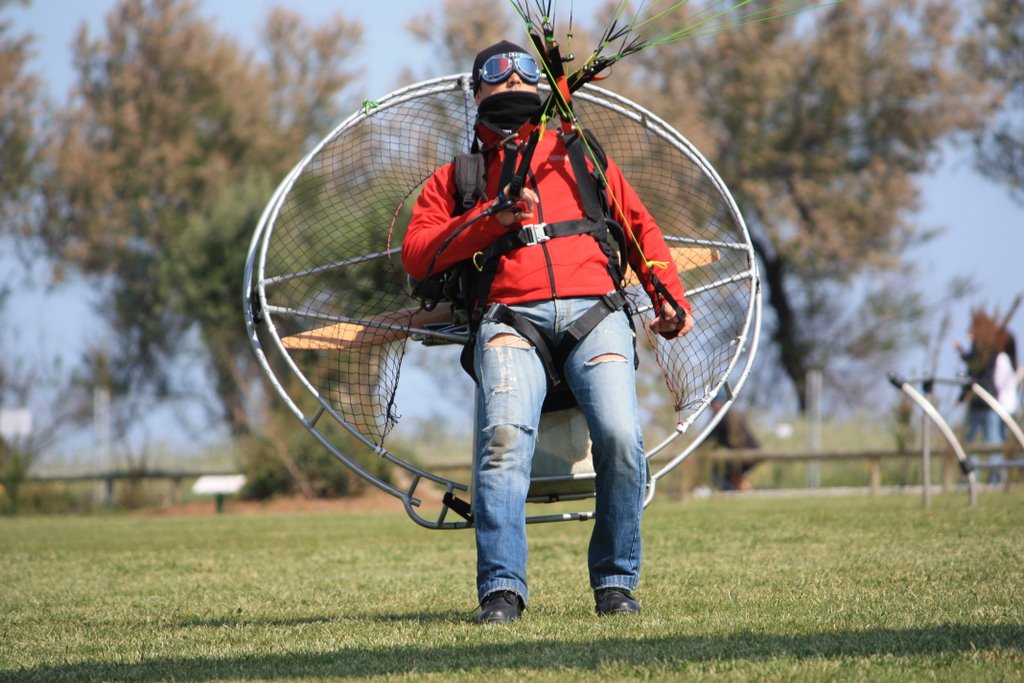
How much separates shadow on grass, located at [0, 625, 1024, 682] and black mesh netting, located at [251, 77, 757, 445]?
1.88 meters

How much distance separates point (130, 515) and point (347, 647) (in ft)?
48.5

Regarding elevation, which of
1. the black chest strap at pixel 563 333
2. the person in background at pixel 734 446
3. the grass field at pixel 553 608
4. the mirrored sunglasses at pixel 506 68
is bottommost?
the grass field at pixel 553 608

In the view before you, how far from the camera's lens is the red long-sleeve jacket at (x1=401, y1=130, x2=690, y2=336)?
5.04 meters

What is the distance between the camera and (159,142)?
37688 millimetres

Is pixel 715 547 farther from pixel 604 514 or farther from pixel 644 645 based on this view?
pixel 644 645

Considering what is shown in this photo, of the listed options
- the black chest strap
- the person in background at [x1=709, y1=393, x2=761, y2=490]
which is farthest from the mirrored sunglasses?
the person in background at [x1=709, y1=393, x2=761, y2=490]

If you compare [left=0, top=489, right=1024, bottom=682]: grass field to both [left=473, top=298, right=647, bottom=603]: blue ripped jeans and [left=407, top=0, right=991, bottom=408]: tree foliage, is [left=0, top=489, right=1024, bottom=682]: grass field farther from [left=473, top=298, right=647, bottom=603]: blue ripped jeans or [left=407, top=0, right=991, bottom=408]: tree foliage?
[left=407, top=0, right=991, bottom=408]: tree foliage

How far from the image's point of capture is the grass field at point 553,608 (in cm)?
389

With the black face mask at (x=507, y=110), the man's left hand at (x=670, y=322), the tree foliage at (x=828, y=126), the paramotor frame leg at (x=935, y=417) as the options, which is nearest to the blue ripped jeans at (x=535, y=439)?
the man's left hand at (x=670, y=322)

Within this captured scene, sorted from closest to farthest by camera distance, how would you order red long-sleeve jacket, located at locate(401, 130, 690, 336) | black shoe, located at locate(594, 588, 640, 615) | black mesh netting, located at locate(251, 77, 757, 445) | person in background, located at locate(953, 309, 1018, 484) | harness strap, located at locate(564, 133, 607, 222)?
black shoe, located at locate(594, 588, 640, 615), red long-sleeve jacket, located at locate(401, 130, 690, 336), harness strap, located at locate(564, 133, 607, 222), black mesh netting, located at locate(251, 77, 757, 445), person in background, located at locate(953, 309, 1018, 484)

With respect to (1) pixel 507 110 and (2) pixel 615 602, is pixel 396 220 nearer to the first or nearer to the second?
(1) pixel 507 110

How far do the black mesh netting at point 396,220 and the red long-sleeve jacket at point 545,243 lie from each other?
2.08ft

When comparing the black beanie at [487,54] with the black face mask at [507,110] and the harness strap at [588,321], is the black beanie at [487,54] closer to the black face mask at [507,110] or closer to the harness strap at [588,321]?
the black face mask at [507,110]

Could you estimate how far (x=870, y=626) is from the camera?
174 inches
